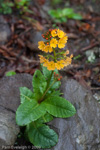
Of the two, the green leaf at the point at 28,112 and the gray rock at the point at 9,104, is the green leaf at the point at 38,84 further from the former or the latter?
the gray rock at the point at 9,104

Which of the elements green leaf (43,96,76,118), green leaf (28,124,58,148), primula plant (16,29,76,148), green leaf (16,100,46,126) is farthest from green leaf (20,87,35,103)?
green leaf (28,124,58,148)

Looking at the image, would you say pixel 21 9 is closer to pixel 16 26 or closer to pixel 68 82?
pixel 16 26

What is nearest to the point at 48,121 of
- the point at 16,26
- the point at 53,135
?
the point at 53,135

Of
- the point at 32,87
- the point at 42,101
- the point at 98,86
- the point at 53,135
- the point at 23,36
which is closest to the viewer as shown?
the point at 53,135

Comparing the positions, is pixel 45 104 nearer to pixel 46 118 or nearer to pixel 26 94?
pixel 46 118

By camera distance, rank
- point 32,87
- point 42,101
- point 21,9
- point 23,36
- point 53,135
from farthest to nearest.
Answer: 1. point 21,9
2. point 23,36
3. point 32,87
4. point 42,101
5. point 53,135

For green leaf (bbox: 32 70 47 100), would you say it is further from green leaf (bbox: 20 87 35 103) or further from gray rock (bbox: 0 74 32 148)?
gray rock (bbox: 0 74 32 148)
